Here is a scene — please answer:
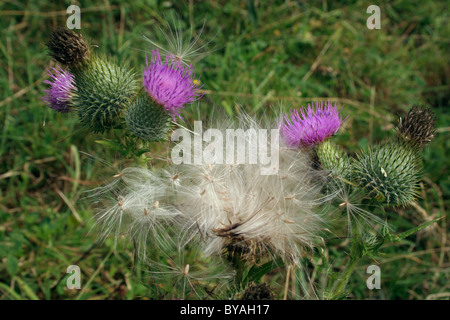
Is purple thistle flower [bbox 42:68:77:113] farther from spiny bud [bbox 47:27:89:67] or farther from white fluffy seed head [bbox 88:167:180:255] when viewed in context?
white fluffy seed head [bbox 88:167:180:255]

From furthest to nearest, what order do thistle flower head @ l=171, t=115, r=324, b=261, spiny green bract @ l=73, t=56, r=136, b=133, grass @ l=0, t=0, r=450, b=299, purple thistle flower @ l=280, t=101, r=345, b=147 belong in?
grass @ l=0, t=0, r=450, b=299 < purple thistle flower @ l=280, t=101, r=345, b=147 < spiny green bract @ l=73, t=56, r=136, b=133 < thistle flower head @ l=171, t=115, r=324, b=261

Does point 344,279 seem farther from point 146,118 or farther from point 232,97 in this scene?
point 232,97

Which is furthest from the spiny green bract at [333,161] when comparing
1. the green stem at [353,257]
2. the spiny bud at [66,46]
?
the spiny bud at [66,46]

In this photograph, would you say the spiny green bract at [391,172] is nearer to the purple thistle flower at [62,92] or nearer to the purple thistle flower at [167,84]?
the purple thistle flower at [167,84]

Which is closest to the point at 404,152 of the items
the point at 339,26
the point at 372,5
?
the point at 339,26

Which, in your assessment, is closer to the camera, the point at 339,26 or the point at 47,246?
the point at 47,246

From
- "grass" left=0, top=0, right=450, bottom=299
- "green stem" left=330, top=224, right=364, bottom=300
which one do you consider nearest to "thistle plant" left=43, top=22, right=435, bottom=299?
"green stem" left=330, top=224, right=364, bottom=300
